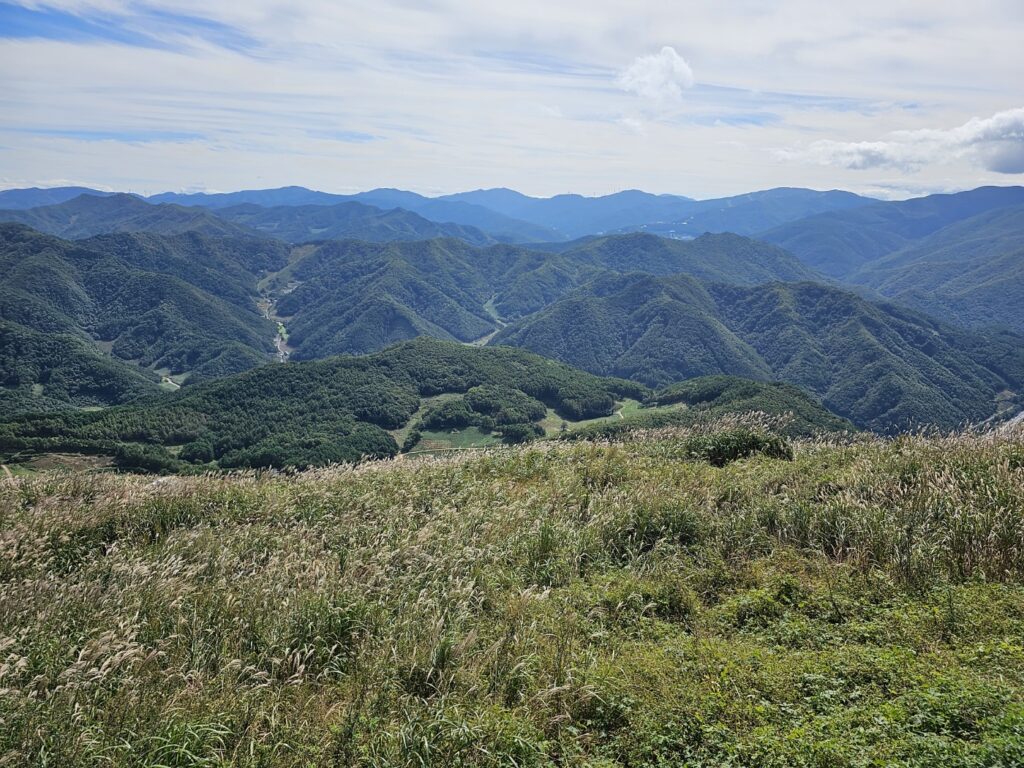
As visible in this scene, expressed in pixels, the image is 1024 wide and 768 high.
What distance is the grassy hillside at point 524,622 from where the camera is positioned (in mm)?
3711

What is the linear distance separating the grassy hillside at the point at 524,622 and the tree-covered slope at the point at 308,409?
85318 mm

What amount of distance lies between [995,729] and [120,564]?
7.62 m

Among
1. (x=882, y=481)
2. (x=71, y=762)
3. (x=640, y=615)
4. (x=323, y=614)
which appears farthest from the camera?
(x=882, y=481)

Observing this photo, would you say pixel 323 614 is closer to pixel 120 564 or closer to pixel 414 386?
pixel 120 564

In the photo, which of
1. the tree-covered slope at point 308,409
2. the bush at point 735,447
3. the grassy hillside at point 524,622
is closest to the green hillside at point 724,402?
the tree-covered slope at point 308,409

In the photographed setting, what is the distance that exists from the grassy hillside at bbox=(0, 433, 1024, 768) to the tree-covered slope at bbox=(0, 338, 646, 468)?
8532cm

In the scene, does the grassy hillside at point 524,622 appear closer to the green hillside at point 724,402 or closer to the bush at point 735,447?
the bush at point 735,447

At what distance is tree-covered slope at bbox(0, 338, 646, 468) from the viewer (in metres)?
102

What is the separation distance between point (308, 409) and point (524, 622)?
498ft

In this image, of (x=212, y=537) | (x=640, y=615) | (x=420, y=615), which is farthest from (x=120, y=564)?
(x=640, y=615)

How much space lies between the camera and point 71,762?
11.1 ft

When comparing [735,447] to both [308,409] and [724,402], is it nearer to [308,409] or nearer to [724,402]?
[724,402]

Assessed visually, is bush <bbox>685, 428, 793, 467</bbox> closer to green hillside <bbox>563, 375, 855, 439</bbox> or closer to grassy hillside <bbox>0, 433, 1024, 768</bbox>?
grassy hillside <bbox>0, 433, 1024, 768</bbox>

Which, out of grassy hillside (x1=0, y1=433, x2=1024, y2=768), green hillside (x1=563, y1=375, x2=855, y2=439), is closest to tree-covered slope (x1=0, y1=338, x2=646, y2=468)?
green hillside (x1=563, y1=375, x2=855, y2=439)
